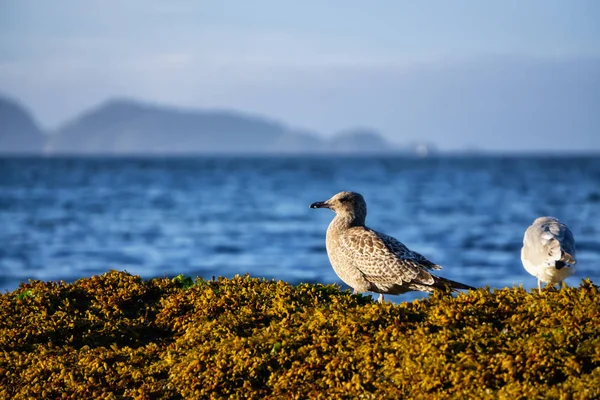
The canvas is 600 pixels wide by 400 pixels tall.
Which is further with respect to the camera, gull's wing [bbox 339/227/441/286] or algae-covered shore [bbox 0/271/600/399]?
gull's wing [bbox 339/227/441/286]

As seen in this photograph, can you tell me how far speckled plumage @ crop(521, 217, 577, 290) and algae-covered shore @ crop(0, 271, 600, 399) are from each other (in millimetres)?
342

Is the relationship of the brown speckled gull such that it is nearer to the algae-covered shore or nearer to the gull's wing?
the gull's wing

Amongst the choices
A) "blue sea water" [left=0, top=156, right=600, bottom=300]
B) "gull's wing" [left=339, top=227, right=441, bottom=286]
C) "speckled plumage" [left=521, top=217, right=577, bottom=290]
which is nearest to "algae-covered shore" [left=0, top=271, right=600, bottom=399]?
"speckled plumage" [left=521, top=217, right=577, bottom=290]

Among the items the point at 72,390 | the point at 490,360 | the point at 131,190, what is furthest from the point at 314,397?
the point at 131,190

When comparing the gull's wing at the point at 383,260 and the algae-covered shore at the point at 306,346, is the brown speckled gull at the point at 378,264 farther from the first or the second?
the algae-covered shore at the point at 306,346

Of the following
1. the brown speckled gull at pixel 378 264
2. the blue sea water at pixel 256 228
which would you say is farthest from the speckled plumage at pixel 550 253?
the blue sea water at pixel 256 228

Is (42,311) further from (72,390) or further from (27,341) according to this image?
(72,390)

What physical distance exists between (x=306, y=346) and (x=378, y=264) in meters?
2.19

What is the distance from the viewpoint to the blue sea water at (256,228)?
2759 cm

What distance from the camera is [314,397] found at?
6.25 m

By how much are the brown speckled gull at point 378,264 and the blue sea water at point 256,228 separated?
44.1 feet

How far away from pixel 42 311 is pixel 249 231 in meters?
31.2

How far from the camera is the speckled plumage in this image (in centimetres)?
762

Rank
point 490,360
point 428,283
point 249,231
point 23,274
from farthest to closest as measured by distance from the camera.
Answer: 1. point 249,231
2. point 23,274
3. point 428,283
4. point 490,360
